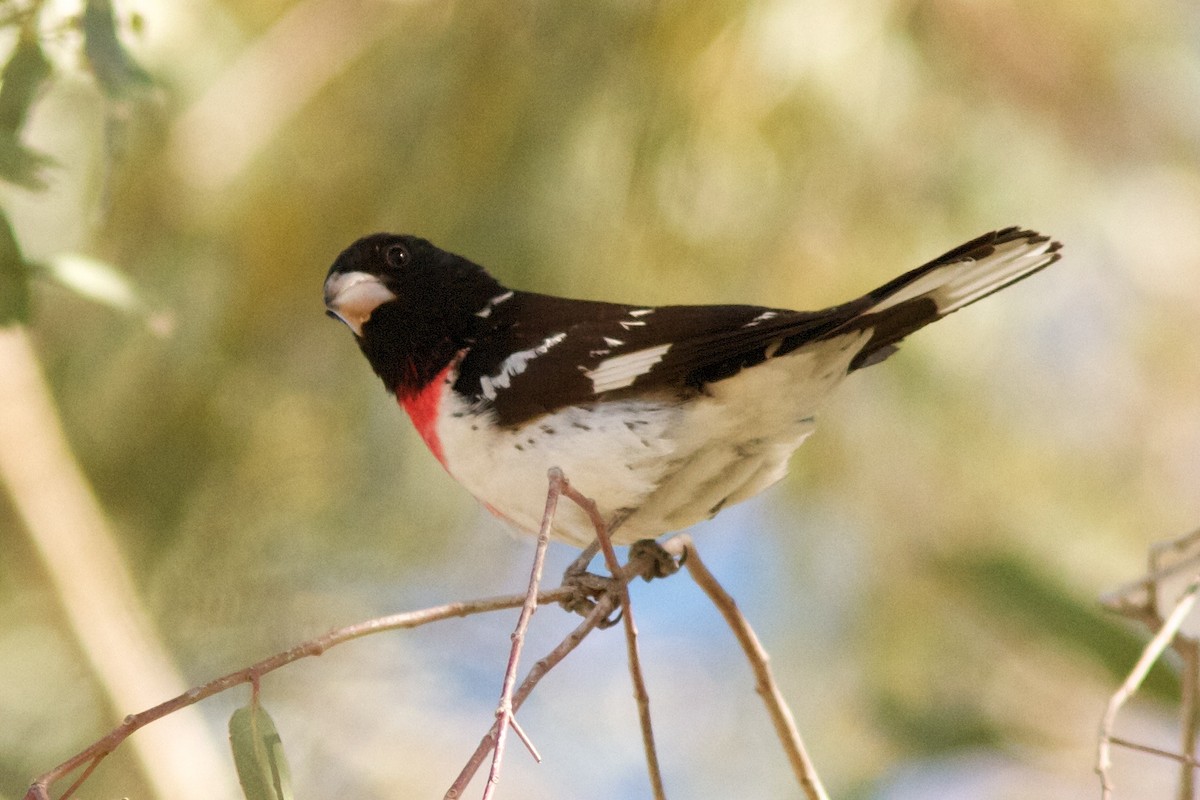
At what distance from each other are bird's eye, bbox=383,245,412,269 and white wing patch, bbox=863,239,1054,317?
0.86 m

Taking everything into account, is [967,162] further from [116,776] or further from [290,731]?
[116,776]

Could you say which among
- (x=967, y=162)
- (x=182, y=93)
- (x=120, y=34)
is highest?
(x=182, y=93)

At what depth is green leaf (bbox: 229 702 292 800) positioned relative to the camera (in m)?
1.25

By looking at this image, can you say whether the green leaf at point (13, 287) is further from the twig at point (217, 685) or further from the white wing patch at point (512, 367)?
the twig at point (217, 685)

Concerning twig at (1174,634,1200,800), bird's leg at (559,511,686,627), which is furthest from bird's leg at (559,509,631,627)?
twig at (1174,634,1200,800)

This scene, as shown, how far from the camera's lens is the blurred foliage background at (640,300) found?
3090mm

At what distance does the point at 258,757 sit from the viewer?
1.26 metres

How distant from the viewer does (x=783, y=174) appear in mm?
3295

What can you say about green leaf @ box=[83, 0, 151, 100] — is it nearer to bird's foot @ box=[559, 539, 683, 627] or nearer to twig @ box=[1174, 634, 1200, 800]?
bird's foot @ box=[559, 539, 683, 627]

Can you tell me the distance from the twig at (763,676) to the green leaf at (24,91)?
0.99 m

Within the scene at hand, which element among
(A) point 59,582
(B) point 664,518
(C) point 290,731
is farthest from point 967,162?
(A) point 59,582

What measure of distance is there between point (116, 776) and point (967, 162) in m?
2.59

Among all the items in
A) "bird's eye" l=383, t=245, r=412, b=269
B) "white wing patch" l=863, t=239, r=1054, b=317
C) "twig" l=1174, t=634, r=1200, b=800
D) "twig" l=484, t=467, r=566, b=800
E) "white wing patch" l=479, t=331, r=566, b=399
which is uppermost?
"bird's eye" l=383, t=245, r=412, b=269

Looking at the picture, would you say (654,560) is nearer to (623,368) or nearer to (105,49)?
(623,368)
